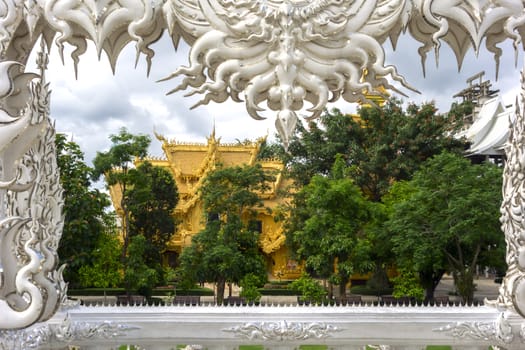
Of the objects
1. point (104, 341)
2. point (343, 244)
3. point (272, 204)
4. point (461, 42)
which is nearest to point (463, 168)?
point (343, 244)

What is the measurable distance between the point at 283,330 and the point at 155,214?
43.7 feet

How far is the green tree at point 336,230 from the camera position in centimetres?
1190

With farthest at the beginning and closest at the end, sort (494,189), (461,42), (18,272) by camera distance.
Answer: (494,189), (461,42), (18,272)

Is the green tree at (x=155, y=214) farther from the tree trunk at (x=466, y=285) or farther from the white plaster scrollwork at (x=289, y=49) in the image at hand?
the white plaster scrollwork at (x=289, y=49)

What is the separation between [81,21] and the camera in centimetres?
234

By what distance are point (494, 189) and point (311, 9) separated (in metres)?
10.3

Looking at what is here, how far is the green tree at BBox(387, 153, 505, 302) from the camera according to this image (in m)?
11.0

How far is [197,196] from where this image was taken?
1753 cm

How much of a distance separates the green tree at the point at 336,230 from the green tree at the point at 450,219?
796 millimetres

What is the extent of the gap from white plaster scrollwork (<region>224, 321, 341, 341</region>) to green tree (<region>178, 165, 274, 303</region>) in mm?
10399

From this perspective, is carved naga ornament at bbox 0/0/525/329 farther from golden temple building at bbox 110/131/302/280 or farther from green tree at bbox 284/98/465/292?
golden temple building at bbox 110/131/302/280

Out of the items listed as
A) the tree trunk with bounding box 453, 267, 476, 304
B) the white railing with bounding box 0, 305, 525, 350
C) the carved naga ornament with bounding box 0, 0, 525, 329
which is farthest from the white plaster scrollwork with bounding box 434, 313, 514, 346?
the tree trunk with bounding box 453, 267, 476, 304

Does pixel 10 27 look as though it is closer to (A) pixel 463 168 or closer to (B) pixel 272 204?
(A) pixel 463 168

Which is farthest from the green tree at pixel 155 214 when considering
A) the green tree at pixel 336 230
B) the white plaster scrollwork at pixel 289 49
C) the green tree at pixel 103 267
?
the white plaster scrollwork at pixel 289 49
